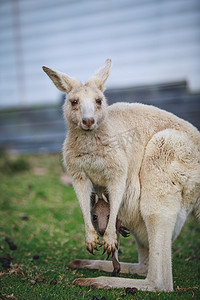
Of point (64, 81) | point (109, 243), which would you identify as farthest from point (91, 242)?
point (64, 81)

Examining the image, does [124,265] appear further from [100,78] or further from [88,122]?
[100,78]

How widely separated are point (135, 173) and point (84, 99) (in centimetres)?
95

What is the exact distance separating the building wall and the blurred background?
0.03m

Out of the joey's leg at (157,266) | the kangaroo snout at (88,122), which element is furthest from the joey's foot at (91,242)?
the kangaroo snout at (88,122)

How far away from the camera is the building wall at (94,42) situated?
9586mm

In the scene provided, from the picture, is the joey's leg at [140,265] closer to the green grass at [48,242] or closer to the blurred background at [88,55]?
the green grass at [48,242]

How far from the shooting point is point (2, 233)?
507cm

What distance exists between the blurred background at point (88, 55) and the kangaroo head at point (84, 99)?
202 inches

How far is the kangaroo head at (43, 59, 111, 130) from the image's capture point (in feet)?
10.9

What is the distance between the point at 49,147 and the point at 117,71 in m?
2.95

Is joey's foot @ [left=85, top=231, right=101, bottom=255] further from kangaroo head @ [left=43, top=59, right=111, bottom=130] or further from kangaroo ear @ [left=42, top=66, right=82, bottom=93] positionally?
kangaroo ear @ [left=42, top=66, right=82, bottom=93]

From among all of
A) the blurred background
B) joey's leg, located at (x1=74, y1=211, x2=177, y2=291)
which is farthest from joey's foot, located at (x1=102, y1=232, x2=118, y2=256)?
the blurred background

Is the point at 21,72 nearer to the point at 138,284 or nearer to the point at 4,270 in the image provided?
the point at 4,270

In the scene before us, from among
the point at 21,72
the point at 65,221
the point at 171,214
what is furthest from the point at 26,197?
the point at 21,72
